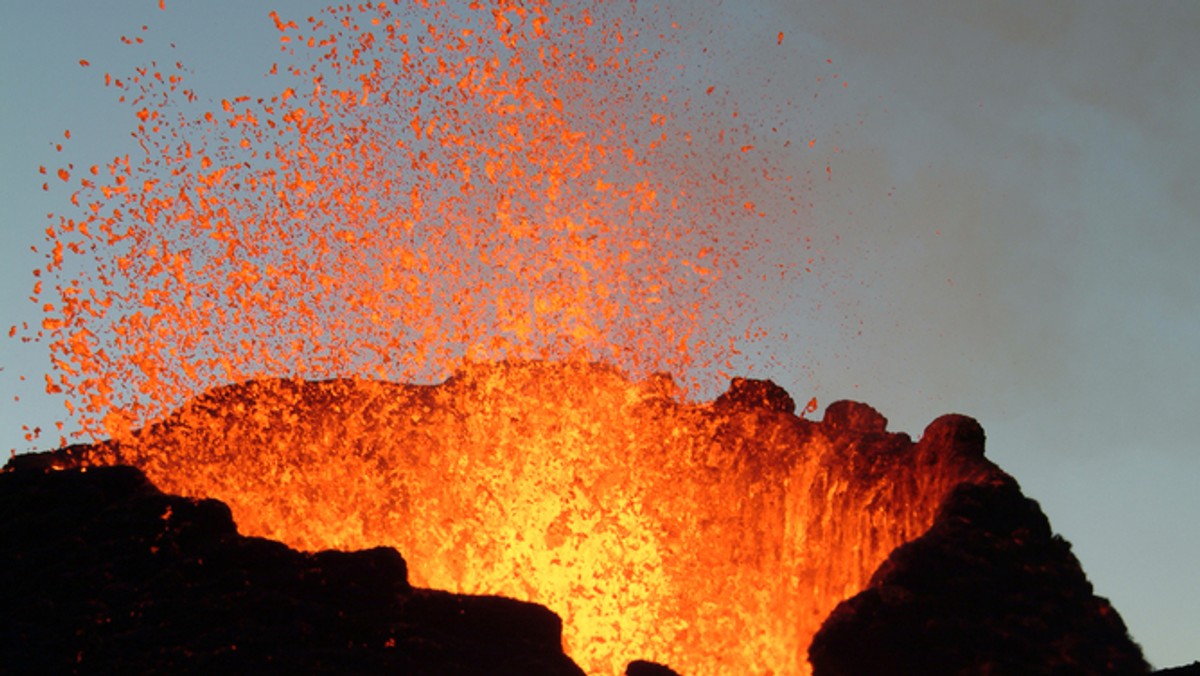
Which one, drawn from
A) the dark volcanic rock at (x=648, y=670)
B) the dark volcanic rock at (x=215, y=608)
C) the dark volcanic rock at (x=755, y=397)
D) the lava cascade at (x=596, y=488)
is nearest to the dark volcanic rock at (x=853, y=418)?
the lava cascade at (x=596, y=488)

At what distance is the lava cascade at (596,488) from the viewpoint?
1697cm

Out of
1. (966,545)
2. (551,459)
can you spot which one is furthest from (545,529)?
(966,545)

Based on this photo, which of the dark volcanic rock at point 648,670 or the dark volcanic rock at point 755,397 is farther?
the dark volcanic rock at point 755,397

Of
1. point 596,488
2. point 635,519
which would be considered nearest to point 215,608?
point 635,519

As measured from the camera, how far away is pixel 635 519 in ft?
64.6

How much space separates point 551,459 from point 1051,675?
37.1 ft

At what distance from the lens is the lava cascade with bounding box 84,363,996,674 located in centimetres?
1697

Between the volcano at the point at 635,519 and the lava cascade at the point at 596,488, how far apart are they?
44 millimetres

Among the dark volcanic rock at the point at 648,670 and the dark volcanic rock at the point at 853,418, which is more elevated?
the dark volcanic rock at the point at 853,418

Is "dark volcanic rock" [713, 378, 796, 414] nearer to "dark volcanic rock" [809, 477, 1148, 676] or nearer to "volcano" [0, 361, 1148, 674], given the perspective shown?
"volcano" [0, 361, 1148, 674]

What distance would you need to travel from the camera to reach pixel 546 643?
12.1m

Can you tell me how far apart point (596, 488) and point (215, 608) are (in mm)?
9470

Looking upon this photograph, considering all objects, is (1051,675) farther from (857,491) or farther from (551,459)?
(551,459)

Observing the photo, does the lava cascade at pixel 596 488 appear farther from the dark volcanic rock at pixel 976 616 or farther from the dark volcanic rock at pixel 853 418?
the dark volcanic rock at pixel 976 616
